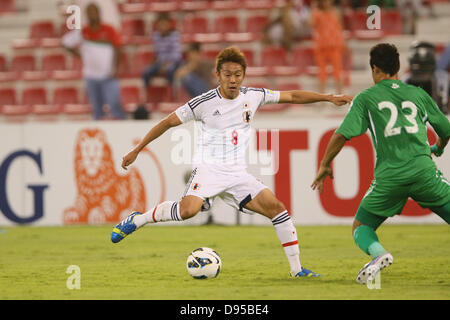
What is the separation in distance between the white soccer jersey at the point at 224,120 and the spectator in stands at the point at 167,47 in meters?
8.46

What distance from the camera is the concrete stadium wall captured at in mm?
12570

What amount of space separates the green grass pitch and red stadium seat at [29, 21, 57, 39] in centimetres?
725

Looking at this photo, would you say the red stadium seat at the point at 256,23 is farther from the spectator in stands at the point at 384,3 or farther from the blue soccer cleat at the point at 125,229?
the blue soccer cleat at the point at 125,229

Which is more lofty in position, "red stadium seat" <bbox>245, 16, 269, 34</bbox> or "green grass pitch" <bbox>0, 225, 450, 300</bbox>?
"red stadium seat" <bbox>245, 16, 269, 34</bbox>

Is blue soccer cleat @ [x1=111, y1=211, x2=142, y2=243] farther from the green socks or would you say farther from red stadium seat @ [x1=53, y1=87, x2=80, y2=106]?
red stadium seat @ [x1=53, y1=87, x2=80, y2=106]

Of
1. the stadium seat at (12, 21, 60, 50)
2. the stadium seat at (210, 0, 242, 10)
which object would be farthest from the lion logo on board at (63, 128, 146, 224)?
the stadium seat at (12, 21, 60, 50)

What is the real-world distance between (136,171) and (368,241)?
22.4 ft

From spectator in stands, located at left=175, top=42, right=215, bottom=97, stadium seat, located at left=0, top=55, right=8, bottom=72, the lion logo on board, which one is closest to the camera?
the lion logo on board

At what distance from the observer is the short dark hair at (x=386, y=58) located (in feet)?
22.1

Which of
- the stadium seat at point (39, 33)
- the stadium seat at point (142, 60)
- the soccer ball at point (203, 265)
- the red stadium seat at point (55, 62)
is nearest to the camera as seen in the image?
the soccer ball at point (203, 265)

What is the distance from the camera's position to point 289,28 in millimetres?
16891

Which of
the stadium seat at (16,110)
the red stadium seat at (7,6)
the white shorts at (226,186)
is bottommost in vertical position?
the stadium seat at (16,110)

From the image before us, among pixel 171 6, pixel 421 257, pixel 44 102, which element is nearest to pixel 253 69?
pixel 171 6

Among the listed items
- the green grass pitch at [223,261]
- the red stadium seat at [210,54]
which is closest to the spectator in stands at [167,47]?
the red stadium seat at [210,54]
